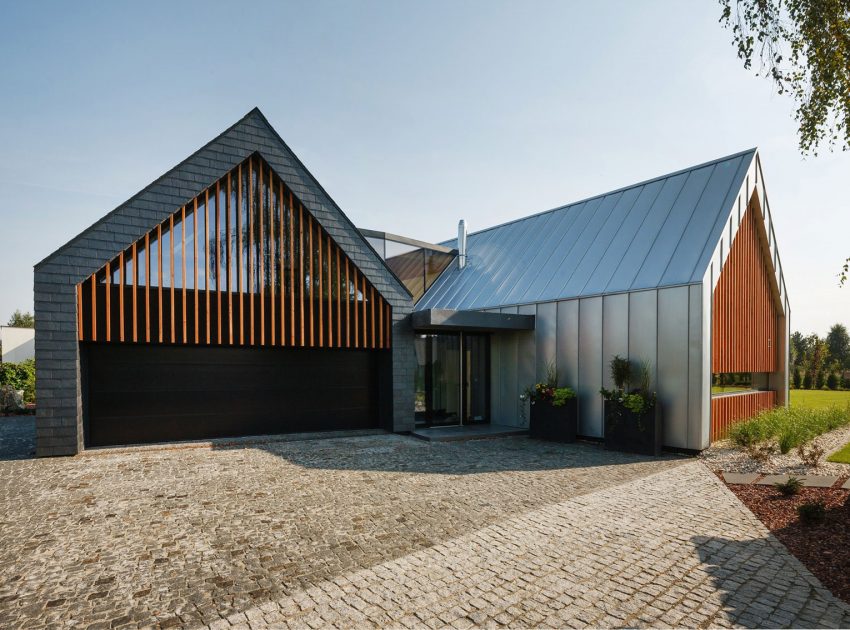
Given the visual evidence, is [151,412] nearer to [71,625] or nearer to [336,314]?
[336,314]

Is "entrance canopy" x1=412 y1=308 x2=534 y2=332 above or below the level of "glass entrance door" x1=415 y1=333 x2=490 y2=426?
above

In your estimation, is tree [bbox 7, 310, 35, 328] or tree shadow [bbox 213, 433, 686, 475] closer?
tree shadow [bbox 213, 433, 686, 475]

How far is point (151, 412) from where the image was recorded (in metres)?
10.1

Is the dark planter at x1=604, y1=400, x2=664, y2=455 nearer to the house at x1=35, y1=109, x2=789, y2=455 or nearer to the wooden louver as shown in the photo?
the house at x1=35, y1=109, x2=789, y2=455

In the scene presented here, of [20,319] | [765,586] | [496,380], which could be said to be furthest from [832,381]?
[20,319]

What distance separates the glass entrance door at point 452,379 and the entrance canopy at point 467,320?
610 millimetres

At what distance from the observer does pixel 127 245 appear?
9.44 m

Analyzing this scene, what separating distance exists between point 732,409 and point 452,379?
21.5 feet

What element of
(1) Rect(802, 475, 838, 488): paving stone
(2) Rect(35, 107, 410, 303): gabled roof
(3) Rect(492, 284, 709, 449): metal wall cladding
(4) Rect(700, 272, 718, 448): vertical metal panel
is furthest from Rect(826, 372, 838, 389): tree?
(2) Rect(35, 107, 410, 303): gabled roof

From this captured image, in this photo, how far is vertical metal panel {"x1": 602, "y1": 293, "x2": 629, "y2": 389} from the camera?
35.3ft

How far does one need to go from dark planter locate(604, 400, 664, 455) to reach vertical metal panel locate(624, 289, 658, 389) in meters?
0.75

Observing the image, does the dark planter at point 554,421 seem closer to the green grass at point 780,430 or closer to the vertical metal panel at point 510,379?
the vertical metal panel at point 510,379

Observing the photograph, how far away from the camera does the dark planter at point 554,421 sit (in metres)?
11.3

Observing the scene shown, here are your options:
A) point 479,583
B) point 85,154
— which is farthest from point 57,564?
point 85,154
